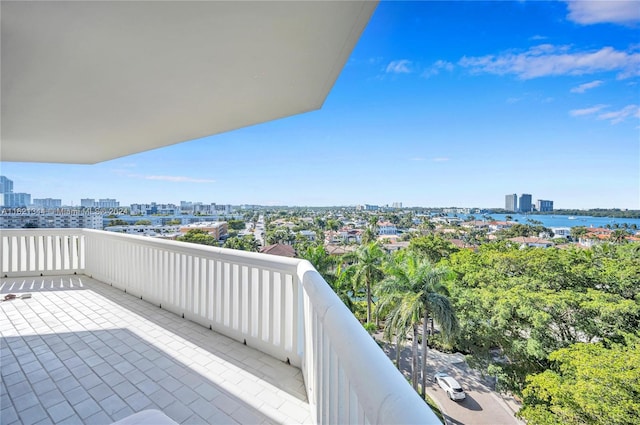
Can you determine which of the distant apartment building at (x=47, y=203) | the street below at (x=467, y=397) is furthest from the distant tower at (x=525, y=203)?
the distant apartment building at (x=47, y=203)

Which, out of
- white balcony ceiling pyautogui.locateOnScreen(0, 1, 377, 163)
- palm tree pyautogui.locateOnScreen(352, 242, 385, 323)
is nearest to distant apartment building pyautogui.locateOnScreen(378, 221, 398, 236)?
palm tree pyautogui.locateOnScreen(352, 242, 385, 323)

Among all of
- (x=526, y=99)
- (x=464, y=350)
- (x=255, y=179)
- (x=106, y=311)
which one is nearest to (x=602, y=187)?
(x=526, y=99)

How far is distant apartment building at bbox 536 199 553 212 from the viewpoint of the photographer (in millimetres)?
18178

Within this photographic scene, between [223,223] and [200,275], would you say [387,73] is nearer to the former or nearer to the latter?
[223,223]

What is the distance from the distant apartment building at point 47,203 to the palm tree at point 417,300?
13673 millimetres

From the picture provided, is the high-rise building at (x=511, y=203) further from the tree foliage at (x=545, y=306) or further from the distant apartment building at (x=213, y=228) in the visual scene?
the distant apartment building at (x=213, y=228)

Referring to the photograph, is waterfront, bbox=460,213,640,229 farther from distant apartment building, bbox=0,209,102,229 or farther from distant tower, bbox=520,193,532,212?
distant apartment building, bbox=0,209,102,229

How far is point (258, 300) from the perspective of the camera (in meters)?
2.40

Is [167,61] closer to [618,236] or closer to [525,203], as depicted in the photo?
[618,236]

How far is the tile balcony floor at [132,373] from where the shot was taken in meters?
1.74

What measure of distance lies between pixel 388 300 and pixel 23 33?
50.9 ft

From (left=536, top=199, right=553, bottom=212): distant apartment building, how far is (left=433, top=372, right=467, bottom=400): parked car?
497 inches

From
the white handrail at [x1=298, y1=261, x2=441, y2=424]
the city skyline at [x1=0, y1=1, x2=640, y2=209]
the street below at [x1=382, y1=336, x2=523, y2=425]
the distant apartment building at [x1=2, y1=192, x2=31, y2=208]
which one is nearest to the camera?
the white handrail at [x1=298, y1=261, x2=441, y2=424]

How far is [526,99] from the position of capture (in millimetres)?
22562
